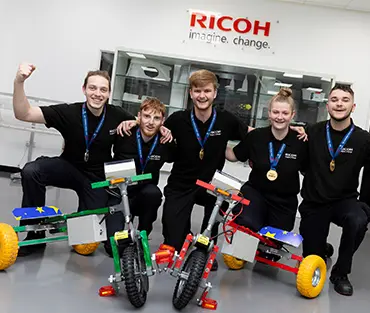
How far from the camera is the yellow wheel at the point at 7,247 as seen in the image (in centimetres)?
212

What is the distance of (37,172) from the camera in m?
2.52

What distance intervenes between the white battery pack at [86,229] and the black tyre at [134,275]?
0.32 metres

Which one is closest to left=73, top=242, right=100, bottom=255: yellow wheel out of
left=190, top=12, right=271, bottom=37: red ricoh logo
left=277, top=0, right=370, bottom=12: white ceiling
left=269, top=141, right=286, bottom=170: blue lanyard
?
left=269, top=141, right=286, bottom=170: blue lanyard

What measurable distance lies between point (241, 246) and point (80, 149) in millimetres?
1287

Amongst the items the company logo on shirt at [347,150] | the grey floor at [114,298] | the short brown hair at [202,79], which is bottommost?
the grey floor at [114,298]

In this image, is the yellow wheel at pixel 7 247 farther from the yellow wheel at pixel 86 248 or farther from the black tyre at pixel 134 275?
the black tyre at pixel 134 275

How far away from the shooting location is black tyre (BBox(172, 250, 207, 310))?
1.82 meters

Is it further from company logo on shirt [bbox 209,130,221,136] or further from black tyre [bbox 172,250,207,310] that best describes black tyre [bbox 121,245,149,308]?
company logo on shirt [bbox 209,130,221,136]

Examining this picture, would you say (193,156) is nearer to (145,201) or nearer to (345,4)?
(145,201)

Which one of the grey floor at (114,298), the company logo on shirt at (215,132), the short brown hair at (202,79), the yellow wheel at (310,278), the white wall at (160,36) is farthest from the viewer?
the white wall at (160,36)

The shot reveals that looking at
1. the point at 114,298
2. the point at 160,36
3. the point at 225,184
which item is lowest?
the point at 114,298

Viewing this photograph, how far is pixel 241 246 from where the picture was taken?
7.07ft

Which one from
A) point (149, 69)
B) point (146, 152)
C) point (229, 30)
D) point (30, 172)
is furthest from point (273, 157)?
point (229, 30)

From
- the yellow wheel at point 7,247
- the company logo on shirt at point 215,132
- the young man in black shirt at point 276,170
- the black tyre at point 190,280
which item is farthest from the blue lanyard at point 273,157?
the yellow wheel at point 7,247
